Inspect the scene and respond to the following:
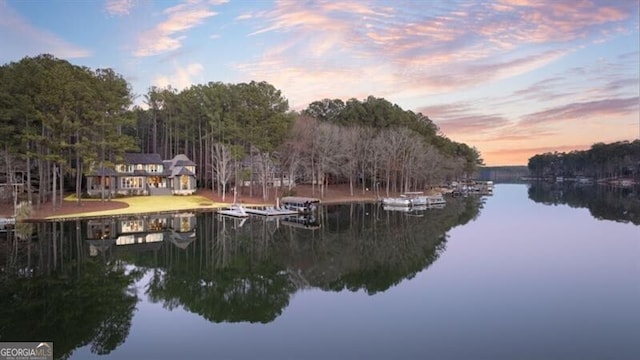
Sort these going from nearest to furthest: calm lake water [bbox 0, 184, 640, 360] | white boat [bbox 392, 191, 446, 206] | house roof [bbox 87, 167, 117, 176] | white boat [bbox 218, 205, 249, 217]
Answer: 1. calm lake water [bbox 0, 184, 640, 360]
2. white boat [bbox 218, 205, 249, 217]
3. house roof [bbox 87, 167, 117, 176]
4. white boat [bbox 392, 191, 446, 206]

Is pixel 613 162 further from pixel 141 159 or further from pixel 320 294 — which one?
pixel 320 294

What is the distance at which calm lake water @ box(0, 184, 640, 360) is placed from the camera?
12.8 m

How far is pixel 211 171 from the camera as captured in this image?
66.4m

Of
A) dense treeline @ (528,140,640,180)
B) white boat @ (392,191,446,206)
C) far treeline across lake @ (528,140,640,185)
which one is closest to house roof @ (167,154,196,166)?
white boat @ (392,191,446,206)

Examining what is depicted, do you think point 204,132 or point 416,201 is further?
point 204,132

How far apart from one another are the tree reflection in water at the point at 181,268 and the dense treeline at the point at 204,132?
12555mm

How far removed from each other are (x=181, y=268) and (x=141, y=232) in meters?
12.7

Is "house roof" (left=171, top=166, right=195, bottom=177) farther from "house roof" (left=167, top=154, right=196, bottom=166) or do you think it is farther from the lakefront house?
"house roof" (left=167, top=154, right=196, bottom=166)

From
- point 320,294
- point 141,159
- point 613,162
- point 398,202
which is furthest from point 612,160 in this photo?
point 320,294

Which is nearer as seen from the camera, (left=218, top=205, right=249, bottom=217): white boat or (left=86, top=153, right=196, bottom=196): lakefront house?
(left=218, top=205, right=249, bottom=217): white boat

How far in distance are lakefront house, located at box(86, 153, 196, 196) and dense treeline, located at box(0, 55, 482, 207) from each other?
280 centimetres

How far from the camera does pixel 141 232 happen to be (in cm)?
3328

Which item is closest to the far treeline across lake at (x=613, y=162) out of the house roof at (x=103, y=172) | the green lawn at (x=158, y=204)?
the green lawn at (x=158, y=204)

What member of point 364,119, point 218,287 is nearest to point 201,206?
point 218,287
